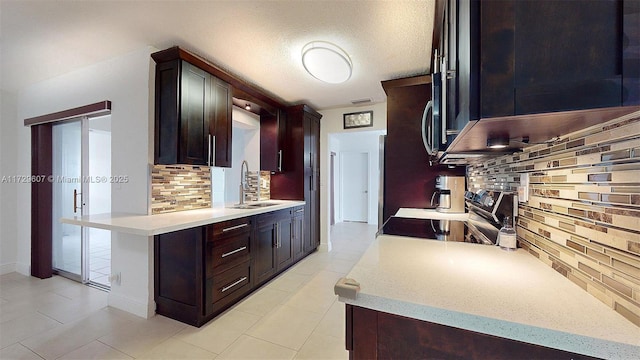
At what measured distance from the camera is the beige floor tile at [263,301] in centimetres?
216

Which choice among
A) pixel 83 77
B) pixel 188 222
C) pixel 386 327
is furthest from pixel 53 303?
pixel 386 327

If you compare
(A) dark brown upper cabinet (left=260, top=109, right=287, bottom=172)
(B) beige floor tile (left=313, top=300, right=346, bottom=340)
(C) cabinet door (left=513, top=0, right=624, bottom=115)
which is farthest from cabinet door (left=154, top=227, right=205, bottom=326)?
(C) cabinet door (left=513, top=0, right=624, bottom=115)

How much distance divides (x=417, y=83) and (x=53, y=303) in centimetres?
416

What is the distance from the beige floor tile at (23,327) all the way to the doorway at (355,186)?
571 centimetres

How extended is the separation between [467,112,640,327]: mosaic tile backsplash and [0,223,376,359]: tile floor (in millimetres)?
1392

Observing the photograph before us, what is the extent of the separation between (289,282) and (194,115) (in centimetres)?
202

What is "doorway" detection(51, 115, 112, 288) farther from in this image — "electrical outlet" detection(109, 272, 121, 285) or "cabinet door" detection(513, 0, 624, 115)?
"cabinet door" detection(513, 0, 624, 115)

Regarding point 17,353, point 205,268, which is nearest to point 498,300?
point 205,268

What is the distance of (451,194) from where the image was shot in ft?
7.34

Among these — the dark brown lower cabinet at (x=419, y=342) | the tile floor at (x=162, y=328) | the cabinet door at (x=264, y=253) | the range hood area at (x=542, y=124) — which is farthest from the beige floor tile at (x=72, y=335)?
the range hood area at (x=542, y=124)

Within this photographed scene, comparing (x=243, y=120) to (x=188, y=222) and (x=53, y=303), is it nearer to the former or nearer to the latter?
(x=188, y=222)

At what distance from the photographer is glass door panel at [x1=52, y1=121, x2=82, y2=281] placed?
2949mm

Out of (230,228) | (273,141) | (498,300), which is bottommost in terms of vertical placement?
(230,228)

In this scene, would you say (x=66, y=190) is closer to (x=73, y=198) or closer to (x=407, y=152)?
(x=73, y=198)
